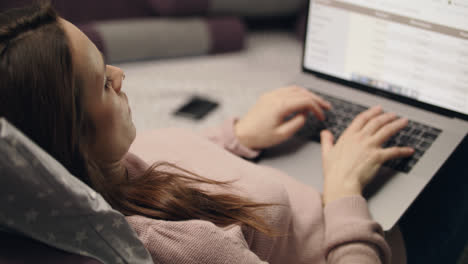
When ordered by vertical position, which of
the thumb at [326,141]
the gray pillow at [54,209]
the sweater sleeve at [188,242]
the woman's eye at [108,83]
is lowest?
the thumb at [326,141]

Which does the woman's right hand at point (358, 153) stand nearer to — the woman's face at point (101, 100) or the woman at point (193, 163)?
the woman at point (193, 163)

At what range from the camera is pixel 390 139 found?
74cm

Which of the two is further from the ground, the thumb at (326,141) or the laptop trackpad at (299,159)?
the thumb at (326,141)

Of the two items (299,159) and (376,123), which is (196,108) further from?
(376,123)

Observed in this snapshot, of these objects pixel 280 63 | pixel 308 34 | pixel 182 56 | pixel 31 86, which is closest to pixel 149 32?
pixel 182 56

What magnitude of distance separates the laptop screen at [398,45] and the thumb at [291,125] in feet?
0.49

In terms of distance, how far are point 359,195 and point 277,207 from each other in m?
0.14

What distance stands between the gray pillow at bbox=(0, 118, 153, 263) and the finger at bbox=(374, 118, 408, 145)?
0.44 m

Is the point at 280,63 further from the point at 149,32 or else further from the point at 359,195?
the point at 359,195

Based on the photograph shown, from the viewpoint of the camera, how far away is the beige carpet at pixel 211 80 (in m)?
0.93

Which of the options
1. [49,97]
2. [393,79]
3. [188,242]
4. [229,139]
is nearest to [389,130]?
[393,79]

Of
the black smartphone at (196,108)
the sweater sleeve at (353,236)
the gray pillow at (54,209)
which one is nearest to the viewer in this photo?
the gray pillow at (54,209)

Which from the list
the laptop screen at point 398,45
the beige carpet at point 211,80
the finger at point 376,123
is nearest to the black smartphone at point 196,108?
the beige carpet at point 211,80

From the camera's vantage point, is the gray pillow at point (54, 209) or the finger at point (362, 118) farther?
the finger at point (362, 118)
